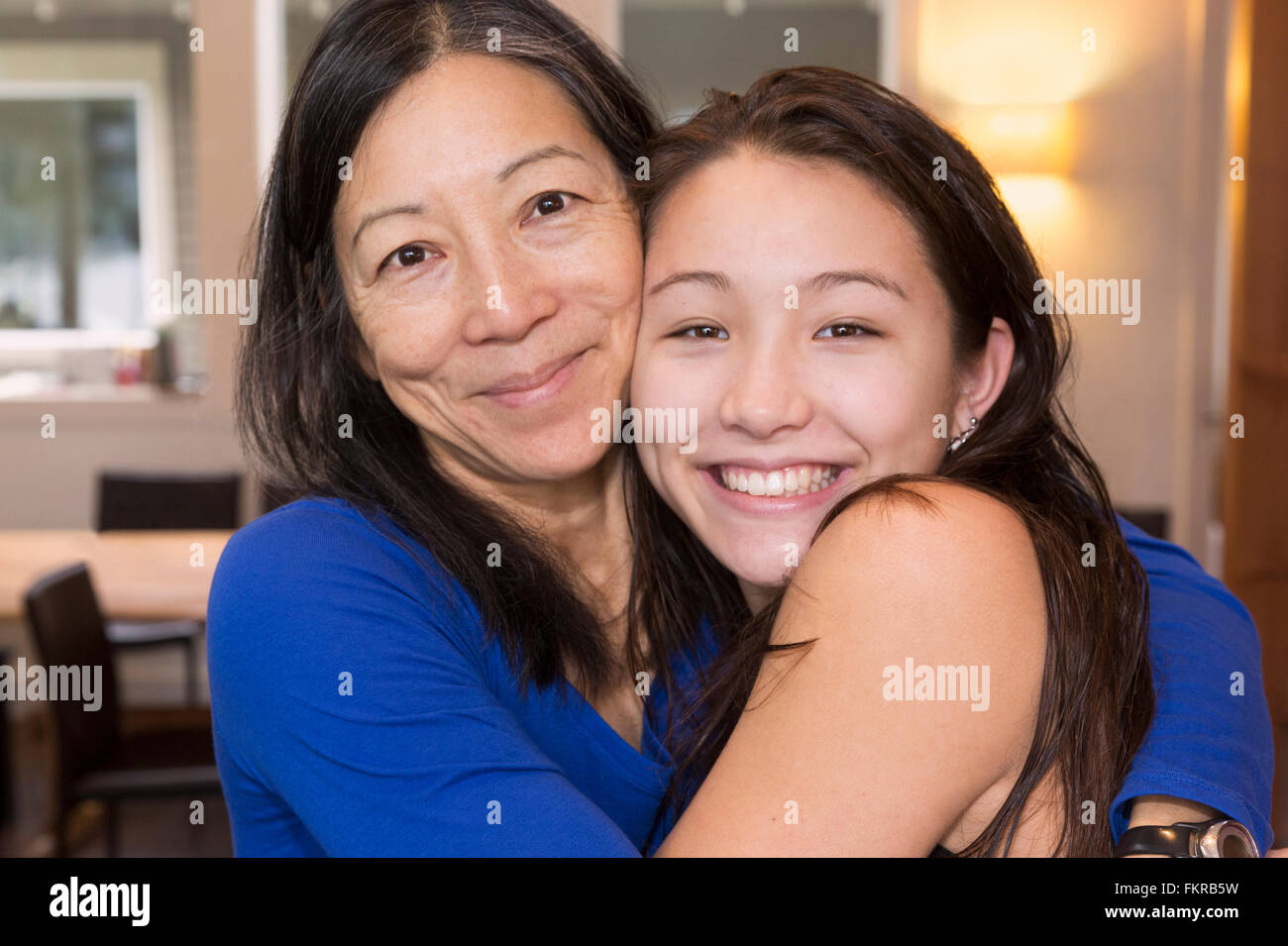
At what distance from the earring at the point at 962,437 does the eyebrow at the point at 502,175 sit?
0.50 meters

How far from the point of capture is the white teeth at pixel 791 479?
1.17 meters

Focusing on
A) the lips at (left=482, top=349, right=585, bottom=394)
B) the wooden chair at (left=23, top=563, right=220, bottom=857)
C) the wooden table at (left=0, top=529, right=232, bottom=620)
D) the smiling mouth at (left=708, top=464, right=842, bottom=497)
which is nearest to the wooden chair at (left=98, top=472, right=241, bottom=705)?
the wooden table at (left=0, top=529, right=232, bottom=620)

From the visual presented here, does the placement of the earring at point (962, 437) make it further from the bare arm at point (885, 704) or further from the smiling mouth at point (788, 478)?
the bare arm at point (885, 704)

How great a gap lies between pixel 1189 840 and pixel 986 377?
0.50 metres

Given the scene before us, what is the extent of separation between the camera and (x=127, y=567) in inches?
124

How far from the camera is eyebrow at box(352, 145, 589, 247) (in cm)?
115

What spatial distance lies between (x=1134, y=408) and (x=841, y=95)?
13.2ft

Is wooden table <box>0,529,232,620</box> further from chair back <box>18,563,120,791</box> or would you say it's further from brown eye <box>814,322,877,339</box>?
brown eye <box>814,322,877,339</box>

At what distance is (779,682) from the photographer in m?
0.97

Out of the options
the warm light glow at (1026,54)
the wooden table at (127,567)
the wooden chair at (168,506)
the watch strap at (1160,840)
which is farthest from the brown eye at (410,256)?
the warm light glow at (1026,54)

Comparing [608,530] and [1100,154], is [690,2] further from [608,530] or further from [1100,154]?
[608,530]

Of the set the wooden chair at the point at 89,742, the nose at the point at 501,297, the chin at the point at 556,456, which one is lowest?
the wooden chair at the point at 89,742

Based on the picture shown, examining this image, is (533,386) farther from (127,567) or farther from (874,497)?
(127,567)
